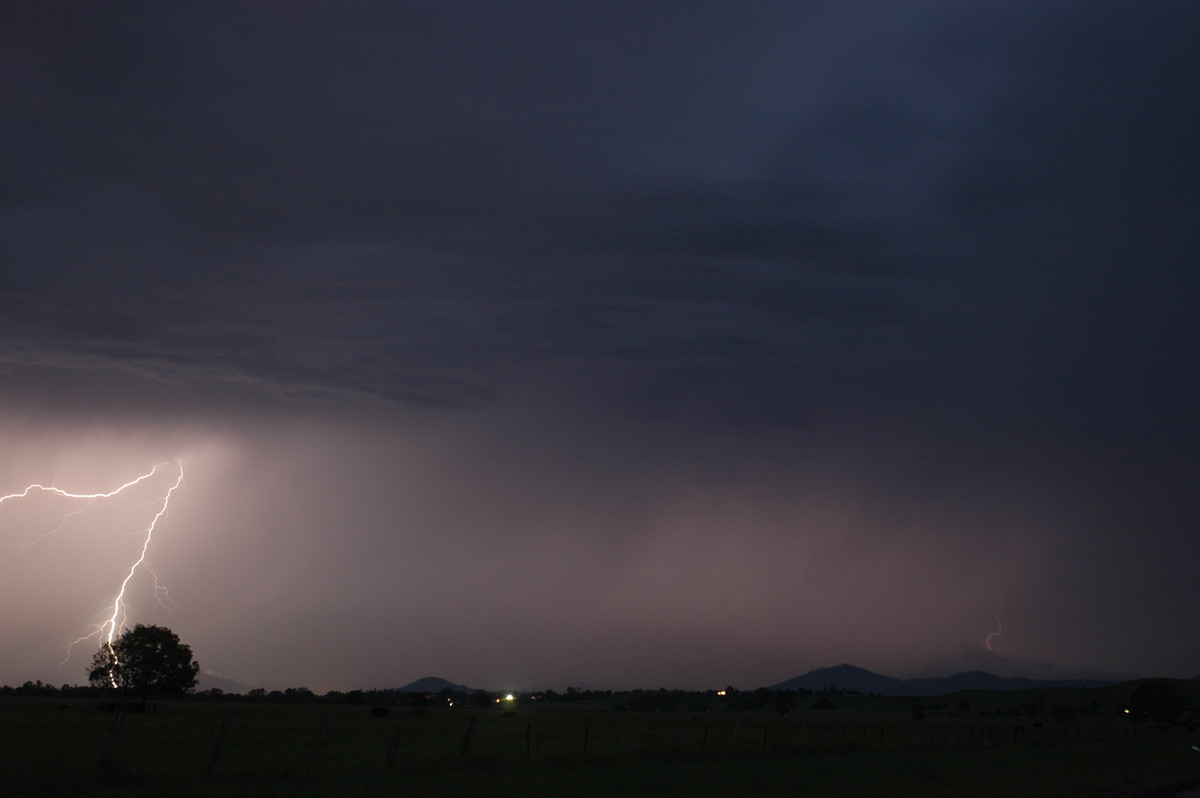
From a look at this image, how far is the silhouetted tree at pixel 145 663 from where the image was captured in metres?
103

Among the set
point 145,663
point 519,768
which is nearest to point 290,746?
point 519,768

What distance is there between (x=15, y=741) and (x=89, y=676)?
66.3 m

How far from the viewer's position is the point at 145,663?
4048 inches

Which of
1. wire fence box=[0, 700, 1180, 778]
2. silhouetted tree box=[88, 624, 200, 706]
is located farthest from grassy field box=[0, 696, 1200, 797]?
silhouetted tree box=[88, 624, 200, 706]

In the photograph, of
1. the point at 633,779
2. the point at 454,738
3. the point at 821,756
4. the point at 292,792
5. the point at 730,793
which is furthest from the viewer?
the point at 454,738

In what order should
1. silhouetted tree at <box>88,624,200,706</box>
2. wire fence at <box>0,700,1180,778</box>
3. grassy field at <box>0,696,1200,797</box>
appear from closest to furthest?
grassy field at <box>0,696,1200,797</box>, wire fence at <box>0,700,1180,778</box>, silhouetted tree at <box>88,624,200,706</box>

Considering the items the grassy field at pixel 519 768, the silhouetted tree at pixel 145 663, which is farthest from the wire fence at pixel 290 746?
the silhouetted tree at pixel 145 663

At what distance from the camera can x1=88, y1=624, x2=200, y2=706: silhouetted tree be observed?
102625mm

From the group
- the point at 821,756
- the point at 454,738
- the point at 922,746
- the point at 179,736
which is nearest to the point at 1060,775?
the point at 821,756

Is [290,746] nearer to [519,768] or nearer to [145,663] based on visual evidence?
[519,768]

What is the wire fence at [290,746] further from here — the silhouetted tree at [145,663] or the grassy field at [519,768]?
the silhouetted tree at [145,663]

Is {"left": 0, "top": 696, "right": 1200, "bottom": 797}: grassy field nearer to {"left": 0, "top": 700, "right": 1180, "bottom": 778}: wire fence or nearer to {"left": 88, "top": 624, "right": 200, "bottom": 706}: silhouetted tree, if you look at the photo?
{"left": 0, "top": 700, "right": 1180, "bottom": 778}: wire fence

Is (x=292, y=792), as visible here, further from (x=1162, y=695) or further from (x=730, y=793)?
(x=1162, y=695)

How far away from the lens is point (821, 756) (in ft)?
139
